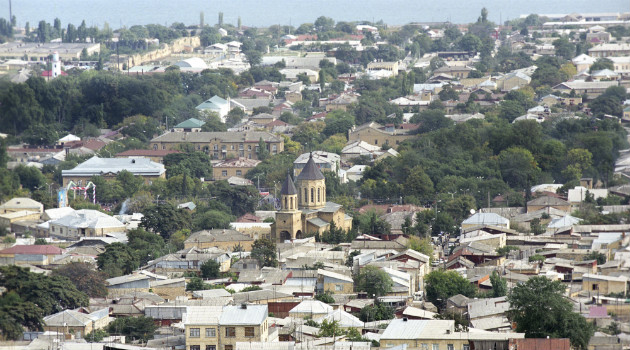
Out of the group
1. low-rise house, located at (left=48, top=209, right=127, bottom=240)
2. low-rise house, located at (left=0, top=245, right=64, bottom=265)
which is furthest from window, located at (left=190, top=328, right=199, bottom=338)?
low-rise house, located at (left=48, top=209, right=127, bottom=240)

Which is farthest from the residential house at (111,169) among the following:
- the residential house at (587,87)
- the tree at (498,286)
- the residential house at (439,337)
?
the residential house at (439,337)

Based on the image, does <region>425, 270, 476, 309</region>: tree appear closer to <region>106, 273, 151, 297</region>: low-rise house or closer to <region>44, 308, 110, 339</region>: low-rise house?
<region>106, 273, 151, 297</region>: low-rise house

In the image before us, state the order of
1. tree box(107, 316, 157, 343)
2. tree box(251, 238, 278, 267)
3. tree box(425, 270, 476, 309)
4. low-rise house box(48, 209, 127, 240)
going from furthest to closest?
low-rise house box(48, 209, 127, 240), tree box(251, 238, 278, 267), tree box(425, 270, 476, 309), tree box(107, 316, 157, 343)

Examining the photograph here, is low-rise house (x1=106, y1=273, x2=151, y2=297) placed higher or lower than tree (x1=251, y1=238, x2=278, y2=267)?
higher

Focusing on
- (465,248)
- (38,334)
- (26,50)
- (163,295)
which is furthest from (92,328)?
(26,50)

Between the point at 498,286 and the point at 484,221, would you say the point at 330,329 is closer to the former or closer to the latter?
the point at 498,286

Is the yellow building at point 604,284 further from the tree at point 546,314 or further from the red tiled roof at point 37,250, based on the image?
the red tiled roof at point 37,250
